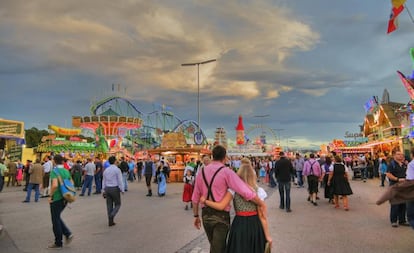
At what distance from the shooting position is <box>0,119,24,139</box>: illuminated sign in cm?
3186

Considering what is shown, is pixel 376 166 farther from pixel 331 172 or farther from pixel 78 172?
pixel 78 172

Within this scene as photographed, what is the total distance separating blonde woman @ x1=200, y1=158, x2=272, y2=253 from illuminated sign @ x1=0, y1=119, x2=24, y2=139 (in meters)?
Answer: 33.6

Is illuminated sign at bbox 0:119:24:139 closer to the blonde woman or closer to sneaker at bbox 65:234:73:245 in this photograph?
sneaker at bbox 65:234:73:245

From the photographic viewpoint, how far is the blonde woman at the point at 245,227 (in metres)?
3.70

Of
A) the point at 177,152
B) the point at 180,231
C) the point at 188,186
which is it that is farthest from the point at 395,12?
the point at 177,152

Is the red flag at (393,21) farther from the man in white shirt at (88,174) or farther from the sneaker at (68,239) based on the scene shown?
the sneaker at (68,239)

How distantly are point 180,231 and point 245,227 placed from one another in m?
4.26

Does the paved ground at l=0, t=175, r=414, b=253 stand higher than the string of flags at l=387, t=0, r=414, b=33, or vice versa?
the string of flags at l=387, t=0, r=414, b=33

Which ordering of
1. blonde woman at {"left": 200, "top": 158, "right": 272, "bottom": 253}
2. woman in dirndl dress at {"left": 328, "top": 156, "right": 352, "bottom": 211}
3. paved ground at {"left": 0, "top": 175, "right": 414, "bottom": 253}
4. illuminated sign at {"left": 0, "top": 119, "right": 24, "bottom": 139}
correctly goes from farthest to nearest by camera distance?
illuminated sign at {"left": 0, "top": 119, "right": 24, "bottom": 139}
woman in dirndl dress at {"left": 328, "top": 156, "right": 352, "bottom": 211}
paved ground at {"left": 0, "top": 175, "right": 414, "bottom": 253}
blonde woman at {"left": 200, "top": 158, "right": 272, "bottom": 253}

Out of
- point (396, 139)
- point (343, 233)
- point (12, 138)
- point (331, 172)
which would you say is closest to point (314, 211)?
point (331, 172)

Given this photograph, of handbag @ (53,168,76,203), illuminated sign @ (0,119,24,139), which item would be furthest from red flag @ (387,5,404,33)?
illuminated sign @ (0,119,24,139)

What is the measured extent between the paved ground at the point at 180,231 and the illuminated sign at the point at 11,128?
23.9 metres

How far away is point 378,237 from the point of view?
6723 millimetres

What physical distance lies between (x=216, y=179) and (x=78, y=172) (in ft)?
58.1
